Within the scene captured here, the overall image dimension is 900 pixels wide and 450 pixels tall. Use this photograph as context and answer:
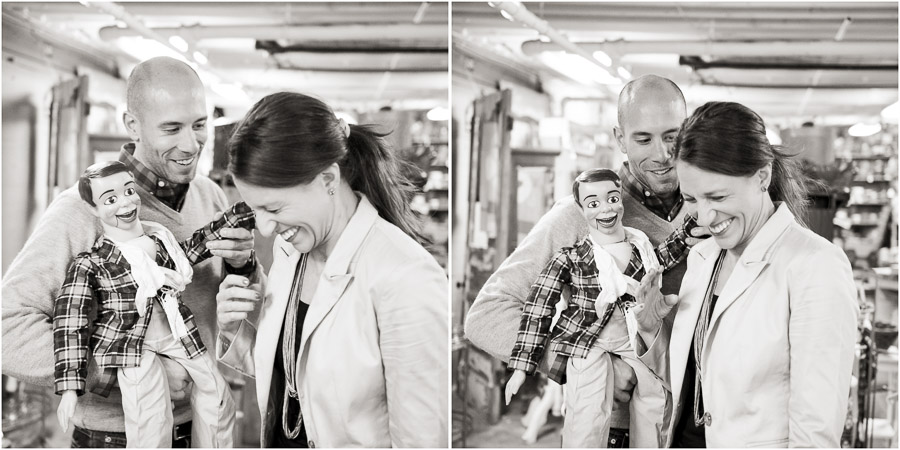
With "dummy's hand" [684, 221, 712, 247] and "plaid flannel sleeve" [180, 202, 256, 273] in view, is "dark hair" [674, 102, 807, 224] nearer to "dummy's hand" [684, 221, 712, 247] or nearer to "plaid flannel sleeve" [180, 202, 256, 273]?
"dummy's hand" [684, 221, 712, 247]

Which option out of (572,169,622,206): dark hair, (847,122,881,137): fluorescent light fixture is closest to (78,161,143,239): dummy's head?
(572,169,622,206): dark hair

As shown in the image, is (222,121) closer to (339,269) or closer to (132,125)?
(132,125)

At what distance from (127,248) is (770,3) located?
2476 millimetres

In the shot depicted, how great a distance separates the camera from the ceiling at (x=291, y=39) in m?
3.35

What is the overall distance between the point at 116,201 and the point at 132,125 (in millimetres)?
352

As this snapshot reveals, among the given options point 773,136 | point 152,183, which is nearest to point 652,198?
point 773,136

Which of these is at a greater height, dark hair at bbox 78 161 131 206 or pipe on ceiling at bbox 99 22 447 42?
pipe on ceiling at bbox 99 22 447 42

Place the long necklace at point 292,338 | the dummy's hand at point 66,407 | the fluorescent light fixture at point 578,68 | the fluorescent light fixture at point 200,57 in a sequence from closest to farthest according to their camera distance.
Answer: the dummy's hand at point 66,407
the long necklace at point 292,338
the fluorescent light fixture at point 578,68
the fluorescent light fixture at point 200,57

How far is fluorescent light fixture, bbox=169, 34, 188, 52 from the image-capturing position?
3.32m

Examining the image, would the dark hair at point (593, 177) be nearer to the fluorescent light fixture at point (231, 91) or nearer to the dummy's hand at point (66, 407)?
the fluorescent light fixture at point (231, 91)

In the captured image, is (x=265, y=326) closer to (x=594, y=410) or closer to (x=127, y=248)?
(x=127, y=248)

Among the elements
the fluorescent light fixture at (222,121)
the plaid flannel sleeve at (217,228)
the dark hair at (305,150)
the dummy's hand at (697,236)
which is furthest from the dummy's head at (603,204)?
the fluorescent light fixture at (222,121)

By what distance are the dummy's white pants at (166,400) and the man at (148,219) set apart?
49 mm

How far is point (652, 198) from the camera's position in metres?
3.01
